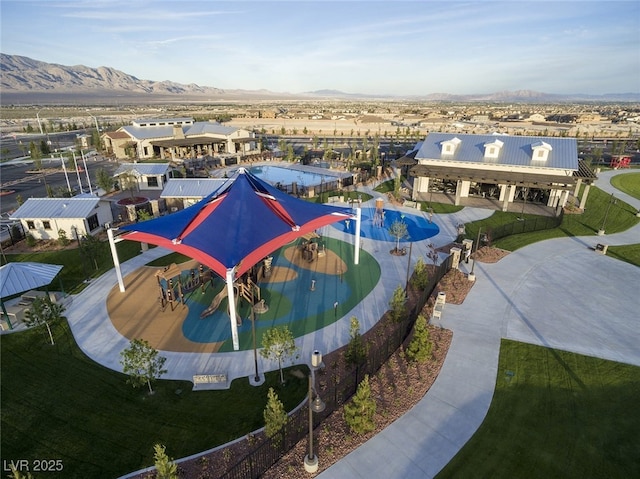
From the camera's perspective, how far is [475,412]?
12.8 metres

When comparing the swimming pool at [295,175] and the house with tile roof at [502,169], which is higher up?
the house with tile roof at [502,169]

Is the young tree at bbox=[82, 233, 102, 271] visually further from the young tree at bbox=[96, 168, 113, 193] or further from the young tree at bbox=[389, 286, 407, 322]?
the young tree at bbox=[389, 286, 407, 322]

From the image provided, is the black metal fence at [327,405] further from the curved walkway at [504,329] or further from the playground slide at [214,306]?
the playground slide at [214,306]

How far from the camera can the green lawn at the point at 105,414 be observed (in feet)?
37.1

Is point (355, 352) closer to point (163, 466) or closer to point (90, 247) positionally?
point (163, 466)

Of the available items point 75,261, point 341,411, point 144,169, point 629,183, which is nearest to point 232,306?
point 341,411

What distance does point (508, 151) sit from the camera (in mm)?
37375

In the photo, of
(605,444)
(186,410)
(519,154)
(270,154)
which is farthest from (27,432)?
(270,154)

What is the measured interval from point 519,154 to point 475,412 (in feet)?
107

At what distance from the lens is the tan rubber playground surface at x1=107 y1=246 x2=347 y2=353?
661 inches

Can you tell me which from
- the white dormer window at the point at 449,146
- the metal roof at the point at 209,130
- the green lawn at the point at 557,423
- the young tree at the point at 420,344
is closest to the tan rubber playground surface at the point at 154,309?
the young tree at the point at 420,344

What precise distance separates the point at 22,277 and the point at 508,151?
42.5 m

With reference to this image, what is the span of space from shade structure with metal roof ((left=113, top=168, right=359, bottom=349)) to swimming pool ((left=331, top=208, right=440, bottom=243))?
9697 mm

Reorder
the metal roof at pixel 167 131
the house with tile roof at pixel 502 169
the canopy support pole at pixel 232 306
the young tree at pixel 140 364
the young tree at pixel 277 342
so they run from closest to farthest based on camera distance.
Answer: the young tree at pixel 140 364, the young tree at pixel 277 342, the canopy support pole at pixel 232 306, the house with tile roof at pixel 502 169, the metal roof at pixel 167 131
